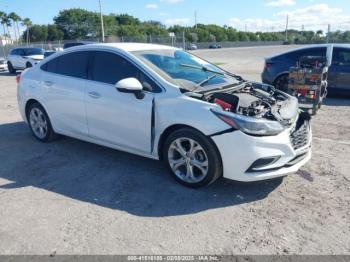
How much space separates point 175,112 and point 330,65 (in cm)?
708

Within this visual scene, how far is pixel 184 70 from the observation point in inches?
191

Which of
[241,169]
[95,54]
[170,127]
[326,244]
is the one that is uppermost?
[95,54]

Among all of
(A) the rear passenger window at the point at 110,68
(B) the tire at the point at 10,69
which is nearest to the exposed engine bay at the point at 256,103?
(A) the rear passenger window at the point at 110,68

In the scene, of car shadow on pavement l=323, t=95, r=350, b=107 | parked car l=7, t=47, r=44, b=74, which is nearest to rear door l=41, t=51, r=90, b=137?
car shadow on pavement l=323, t=95, r=350, b=107

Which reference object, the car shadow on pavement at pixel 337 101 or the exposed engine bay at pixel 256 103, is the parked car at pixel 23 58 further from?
the exposed engine bay at pixel 256 103

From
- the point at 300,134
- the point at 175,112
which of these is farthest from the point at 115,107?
the point at 300,134

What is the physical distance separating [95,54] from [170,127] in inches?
67.9

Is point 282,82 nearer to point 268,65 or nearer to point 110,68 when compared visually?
point 268,65

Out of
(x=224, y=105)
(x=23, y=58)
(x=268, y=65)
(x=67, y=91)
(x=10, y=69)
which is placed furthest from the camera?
(x=10, y=69)

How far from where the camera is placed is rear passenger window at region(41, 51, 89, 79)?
521cm

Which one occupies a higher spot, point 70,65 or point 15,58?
point 70,65

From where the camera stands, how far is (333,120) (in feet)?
24.7

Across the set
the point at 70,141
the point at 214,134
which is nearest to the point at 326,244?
the point at 214,134

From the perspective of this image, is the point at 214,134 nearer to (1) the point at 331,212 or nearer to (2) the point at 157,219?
(2) the point at 157,219
